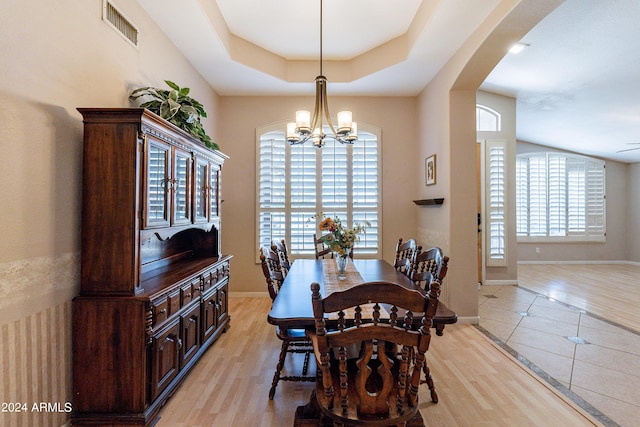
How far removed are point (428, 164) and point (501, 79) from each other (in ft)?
5.63

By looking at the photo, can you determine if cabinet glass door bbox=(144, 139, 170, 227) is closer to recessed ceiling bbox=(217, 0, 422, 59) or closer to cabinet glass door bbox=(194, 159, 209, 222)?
cabinet glass door bbox=(194, 159, 209, 222)

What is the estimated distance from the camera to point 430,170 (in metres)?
4.12

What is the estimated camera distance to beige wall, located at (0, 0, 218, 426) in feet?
4.97

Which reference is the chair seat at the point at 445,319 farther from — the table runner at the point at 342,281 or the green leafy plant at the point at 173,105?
the green leafy plant at the point at 173,105

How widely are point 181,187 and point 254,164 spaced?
7.43ft

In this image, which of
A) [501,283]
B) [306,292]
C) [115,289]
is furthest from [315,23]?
[501,283]

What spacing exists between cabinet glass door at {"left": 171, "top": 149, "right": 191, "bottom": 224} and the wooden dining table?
0.97 m

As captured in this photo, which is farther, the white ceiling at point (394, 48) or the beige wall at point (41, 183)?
the white ceiling at point (394, 48)

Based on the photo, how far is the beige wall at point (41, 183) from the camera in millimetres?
1516

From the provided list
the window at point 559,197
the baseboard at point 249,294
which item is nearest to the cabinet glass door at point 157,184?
the baseboard at point 249,294

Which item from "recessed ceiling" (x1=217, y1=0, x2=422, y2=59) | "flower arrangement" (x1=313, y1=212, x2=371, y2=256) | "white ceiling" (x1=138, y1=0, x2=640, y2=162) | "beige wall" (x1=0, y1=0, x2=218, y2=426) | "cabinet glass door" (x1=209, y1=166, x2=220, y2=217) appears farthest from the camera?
"cabinet glass door" (x1=209, y1=166, x2=220, y2=217)

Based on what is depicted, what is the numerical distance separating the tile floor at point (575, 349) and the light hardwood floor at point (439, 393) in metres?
0.18

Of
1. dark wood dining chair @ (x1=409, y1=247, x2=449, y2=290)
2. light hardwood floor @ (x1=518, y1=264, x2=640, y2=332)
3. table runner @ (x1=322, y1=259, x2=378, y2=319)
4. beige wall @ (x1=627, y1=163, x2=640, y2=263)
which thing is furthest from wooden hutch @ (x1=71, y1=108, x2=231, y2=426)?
beige wall @ (x1=627, y1=163, x2=640, y2=263)

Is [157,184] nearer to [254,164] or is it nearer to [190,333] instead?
[190,333]
